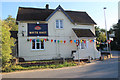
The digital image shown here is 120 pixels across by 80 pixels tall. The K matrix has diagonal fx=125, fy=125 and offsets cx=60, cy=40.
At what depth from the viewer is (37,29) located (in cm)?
1719

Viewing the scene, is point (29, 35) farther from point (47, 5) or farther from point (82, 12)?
point (82, 12)

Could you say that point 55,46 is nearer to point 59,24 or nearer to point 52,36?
point 52,36

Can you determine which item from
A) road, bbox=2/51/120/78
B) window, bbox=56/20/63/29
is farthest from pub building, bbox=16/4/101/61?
road, bbox=2/51/120/78

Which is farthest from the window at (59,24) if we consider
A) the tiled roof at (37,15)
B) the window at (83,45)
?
the window at (83,45)

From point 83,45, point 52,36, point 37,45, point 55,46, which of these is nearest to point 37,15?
point 52,36

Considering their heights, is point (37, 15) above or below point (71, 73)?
above

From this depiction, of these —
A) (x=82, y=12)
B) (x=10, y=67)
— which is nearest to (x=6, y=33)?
(x=10, y=67)

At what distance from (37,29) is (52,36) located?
2.31m

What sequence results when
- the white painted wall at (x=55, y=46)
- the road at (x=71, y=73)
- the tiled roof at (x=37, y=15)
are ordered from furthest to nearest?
the tiled roof at (x=37, y=15) < the white painted wall at (x=55, y=46) < the road at (x=71, y=73)

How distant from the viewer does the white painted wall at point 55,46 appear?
16672 mm

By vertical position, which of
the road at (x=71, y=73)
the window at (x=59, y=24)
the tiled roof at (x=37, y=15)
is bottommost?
the road at (x=71, y=73)

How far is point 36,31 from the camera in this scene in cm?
1712

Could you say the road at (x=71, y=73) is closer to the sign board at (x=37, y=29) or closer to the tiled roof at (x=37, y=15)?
the sign board at (x=37, y=29)

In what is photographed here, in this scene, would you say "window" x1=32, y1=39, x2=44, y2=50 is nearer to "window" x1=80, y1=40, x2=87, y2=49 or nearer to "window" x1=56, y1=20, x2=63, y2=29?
"window" x1=56, y1=20, x2=63, y2=29
